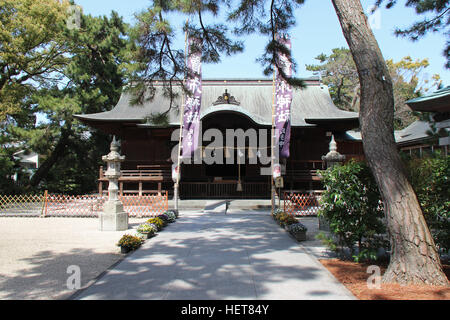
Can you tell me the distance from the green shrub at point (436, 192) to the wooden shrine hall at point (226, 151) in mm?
11487

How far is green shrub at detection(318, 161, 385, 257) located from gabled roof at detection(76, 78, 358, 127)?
10958mm

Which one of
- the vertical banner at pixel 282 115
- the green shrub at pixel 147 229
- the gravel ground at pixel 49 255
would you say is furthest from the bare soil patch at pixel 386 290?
the vertical banner at pixel 282 115

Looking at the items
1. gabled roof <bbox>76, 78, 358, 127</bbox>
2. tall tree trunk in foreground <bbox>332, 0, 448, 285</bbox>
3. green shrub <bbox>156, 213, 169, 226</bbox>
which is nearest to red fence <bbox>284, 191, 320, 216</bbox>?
gabled roof <bbox>76, 78, 358, 127</bbox>

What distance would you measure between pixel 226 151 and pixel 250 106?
4.90m

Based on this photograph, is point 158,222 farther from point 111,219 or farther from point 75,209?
point 75,209

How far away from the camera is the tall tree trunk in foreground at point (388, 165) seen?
15.4 ft

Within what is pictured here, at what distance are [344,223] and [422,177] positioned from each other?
5.73ft

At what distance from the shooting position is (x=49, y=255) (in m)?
6.99

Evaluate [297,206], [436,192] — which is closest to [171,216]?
[297,206]

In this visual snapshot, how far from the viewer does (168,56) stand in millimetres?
8562

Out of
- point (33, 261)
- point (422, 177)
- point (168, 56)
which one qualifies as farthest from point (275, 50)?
point (33, 261)

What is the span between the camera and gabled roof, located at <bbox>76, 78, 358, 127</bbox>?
1794 centimetres

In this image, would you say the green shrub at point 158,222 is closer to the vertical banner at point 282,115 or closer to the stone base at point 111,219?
the stone base at point 111,219

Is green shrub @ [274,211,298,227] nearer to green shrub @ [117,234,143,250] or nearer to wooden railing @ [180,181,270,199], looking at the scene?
green shrub @ [117,234,143,250]
